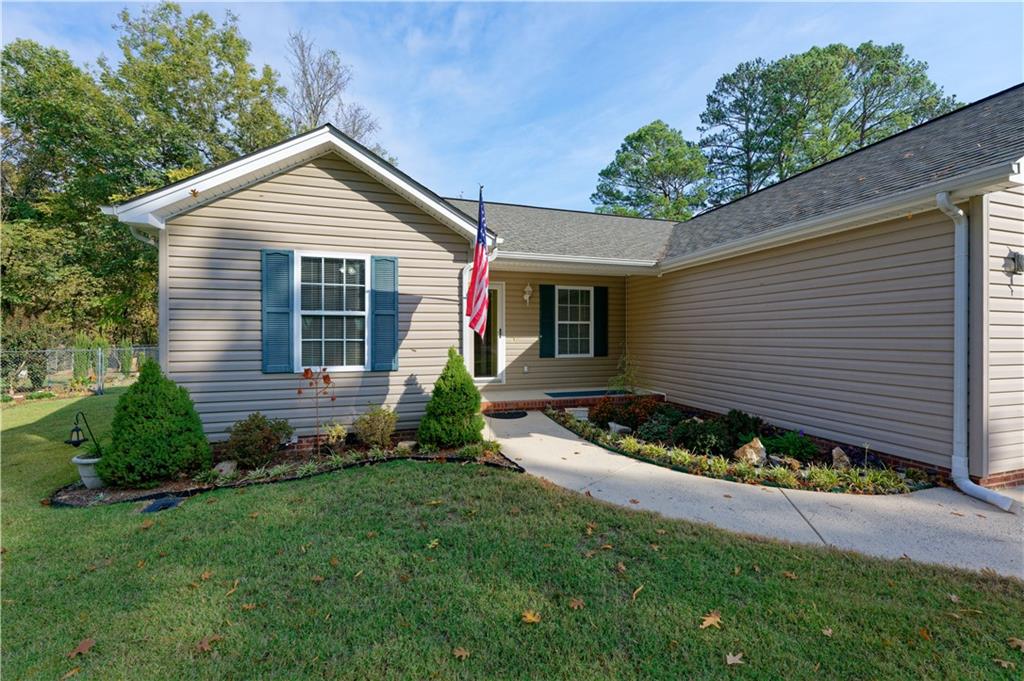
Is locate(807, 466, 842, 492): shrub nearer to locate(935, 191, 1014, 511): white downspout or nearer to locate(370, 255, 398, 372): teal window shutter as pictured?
locate(935, 191, 1014, 511): white downspout

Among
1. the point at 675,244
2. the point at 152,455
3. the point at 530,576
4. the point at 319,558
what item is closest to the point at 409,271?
the point at 152,455

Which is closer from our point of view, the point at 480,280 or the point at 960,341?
the point at 960,341

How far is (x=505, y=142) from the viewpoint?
1498 centimetres

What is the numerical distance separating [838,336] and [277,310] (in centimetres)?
738

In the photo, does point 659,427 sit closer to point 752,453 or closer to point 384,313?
point 752,453

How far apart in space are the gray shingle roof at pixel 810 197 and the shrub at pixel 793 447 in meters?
3.02

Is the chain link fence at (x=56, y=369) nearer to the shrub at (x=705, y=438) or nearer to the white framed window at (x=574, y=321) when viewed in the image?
the white framed window at (x=574, y=321)

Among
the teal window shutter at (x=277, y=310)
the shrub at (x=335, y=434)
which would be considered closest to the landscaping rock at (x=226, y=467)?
the shrub at (x=335, y=434)

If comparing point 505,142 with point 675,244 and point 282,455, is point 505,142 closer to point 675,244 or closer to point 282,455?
point 675,244

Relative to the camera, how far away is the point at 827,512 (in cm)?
401

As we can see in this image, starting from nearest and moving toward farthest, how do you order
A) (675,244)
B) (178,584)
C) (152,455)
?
(178,584) → (152,455) → (675,244)

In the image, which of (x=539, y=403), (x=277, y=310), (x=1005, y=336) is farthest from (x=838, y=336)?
(x=277, y=310)

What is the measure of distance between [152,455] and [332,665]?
3889 mm

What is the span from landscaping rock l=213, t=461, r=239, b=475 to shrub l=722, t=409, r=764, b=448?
6.40 meters
